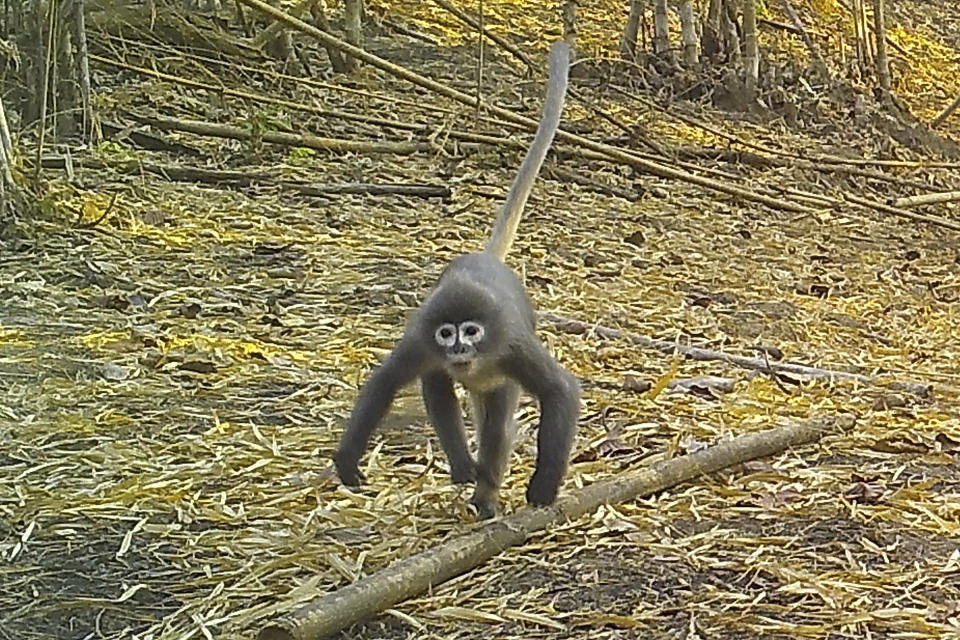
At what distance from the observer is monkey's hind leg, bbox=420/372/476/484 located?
434cm

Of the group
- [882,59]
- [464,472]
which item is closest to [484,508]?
[464,472]

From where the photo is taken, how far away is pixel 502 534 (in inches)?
157

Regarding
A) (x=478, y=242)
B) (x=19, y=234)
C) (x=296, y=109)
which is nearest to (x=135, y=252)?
(x=19, y=234)

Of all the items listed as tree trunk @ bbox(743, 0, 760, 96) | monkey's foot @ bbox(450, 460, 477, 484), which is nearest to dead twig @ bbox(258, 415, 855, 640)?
monkey's foot @ bbox(450, 460, 477, 484)

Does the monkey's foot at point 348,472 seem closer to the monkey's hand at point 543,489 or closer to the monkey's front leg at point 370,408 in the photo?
the monkey's front leg at point 370,408

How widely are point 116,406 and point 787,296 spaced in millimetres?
3920

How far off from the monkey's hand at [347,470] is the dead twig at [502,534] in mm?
386

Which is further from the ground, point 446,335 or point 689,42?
point 689,42

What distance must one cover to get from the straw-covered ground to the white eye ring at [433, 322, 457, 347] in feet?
1.72

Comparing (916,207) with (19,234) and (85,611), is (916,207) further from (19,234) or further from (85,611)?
(85,611)

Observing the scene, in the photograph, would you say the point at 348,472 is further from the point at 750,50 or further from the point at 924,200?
the point at 750,50

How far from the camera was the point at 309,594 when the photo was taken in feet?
12.0

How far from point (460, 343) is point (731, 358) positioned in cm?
235

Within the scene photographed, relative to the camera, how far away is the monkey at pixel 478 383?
4.11 meters
